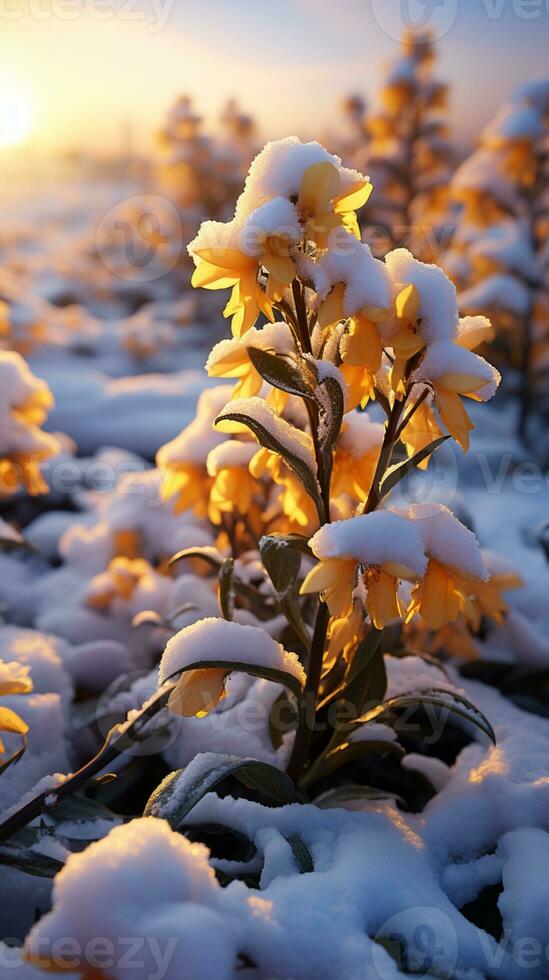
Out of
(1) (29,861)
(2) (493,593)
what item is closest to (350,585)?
(1) (29,861)

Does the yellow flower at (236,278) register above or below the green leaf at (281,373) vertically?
above

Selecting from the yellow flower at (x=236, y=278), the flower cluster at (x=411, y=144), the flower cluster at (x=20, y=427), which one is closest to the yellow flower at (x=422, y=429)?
the yellow flower at (x=236, y=278)

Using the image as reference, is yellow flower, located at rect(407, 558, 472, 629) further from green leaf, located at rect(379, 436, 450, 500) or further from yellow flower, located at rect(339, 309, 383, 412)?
yellow flower, located at rect(339, 309, 383, 412)

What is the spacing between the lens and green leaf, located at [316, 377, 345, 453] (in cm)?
80

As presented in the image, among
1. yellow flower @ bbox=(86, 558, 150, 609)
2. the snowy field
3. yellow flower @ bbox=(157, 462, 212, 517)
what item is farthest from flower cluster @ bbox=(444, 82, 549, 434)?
yellow flower @ bbox=(157, 462, 212, 517)

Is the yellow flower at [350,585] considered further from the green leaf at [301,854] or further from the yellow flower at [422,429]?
the green leaf at [301,854]

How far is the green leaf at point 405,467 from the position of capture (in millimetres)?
858

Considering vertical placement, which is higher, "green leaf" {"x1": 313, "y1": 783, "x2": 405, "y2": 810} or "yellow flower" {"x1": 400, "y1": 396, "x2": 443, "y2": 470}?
"yellow flower" {"x1": 400, "y1": 396, "x2": 443, "y2": 470}

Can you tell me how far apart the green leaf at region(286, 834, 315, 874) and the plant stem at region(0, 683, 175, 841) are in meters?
0.23

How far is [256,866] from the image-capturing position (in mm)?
913

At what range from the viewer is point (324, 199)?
0.75 m

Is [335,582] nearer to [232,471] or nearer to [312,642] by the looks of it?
[312,642]

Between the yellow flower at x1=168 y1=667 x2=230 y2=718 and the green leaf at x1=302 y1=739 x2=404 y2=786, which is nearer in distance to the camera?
the yellow flower at x1=168 y1=667 x2=230 y2=718

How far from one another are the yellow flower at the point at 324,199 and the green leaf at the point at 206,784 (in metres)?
0.59
